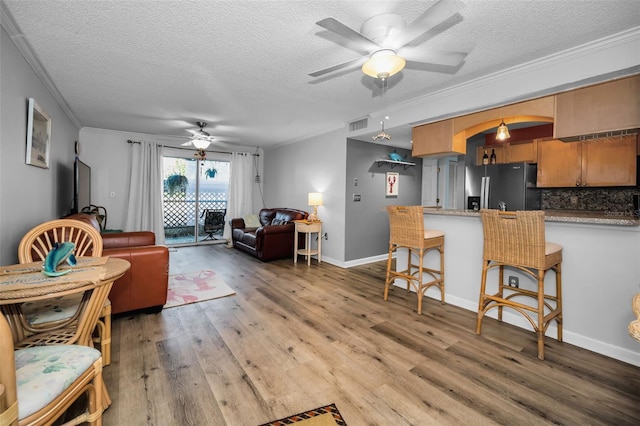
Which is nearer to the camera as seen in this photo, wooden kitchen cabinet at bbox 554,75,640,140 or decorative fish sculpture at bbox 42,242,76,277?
decorative fish sculpture at bbox 42,242,76,277

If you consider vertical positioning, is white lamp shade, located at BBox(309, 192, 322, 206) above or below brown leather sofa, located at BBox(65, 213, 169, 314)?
above

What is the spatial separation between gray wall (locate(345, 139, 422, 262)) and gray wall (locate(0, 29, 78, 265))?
384cm

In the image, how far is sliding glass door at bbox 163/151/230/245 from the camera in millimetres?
6613

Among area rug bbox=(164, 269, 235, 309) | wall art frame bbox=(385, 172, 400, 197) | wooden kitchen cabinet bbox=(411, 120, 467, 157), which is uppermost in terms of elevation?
wooden kitchen cabinet bbox=(411, 120, 467, 157)

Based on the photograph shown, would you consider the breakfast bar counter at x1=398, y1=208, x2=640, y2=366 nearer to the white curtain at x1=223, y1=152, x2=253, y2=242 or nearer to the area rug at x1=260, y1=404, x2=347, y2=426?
the area rug at x1=260, y1=404, x2=347, y2=426

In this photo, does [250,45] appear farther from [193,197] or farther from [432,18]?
[193,197]

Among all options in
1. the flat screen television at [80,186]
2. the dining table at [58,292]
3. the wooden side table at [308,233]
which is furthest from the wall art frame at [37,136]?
the wooden side table at [308,233]

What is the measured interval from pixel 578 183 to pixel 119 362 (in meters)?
5.74

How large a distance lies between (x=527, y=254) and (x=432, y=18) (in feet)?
6.09

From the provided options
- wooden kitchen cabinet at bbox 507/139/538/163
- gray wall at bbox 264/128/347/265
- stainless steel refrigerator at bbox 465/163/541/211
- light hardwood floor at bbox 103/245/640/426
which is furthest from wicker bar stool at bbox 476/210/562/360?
wooden kitchen cabinet at bbox 507/139/538/163

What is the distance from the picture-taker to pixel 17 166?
2.33 meters

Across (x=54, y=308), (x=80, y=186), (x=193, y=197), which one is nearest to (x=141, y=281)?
(x=54, y=308)

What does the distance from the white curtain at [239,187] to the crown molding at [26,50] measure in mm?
3552

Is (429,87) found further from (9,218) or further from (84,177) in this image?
(84,177)
